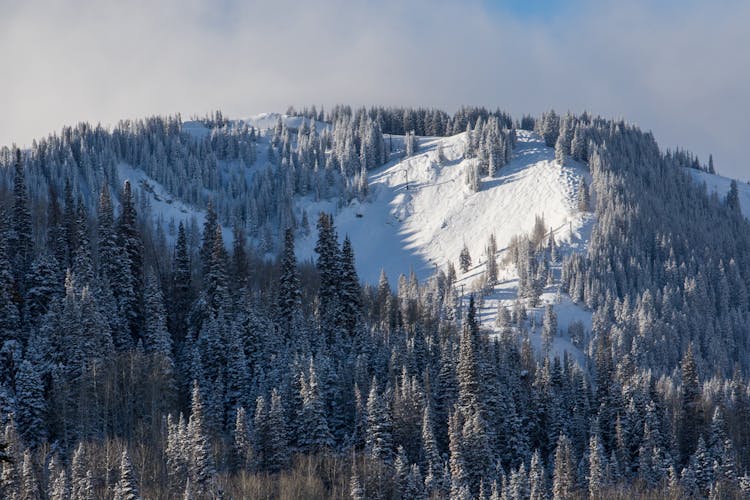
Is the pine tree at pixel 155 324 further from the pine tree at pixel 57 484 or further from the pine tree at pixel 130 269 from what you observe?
the pine tree at pixel 57 484

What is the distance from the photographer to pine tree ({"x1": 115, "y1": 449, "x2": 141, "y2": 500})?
71938 mm

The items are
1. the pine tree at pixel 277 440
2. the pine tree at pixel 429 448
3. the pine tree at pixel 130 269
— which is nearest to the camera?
the pine tree at pixel 277 440

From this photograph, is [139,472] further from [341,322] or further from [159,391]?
[341,322]

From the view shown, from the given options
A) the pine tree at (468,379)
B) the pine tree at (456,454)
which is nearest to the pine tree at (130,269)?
the pine tree at (468,379)

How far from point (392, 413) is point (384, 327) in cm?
→ 3005

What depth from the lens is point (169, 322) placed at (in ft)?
391

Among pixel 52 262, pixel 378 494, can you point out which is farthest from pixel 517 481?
pixel 52 262

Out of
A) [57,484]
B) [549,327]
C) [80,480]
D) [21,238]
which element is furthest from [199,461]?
[549,327]

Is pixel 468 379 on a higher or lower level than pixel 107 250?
lower

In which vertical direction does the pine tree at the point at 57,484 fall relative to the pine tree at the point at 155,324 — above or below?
below

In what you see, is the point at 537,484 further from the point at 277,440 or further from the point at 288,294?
the point at 288,294

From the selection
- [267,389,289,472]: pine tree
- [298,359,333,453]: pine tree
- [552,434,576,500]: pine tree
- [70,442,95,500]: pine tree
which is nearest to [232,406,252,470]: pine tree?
[267,389,289,472]: pine tree

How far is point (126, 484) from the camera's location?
72.5 metres

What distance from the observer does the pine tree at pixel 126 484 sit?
236 feet
